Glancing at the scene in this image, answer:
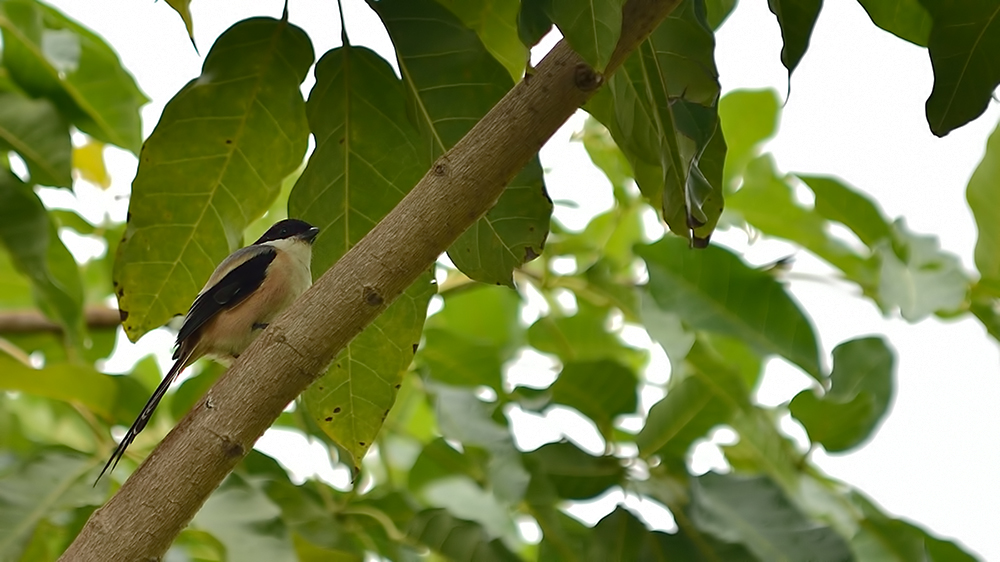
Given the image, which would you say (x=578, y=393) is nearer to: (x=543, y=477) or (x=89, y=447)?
(x=543, y=477)

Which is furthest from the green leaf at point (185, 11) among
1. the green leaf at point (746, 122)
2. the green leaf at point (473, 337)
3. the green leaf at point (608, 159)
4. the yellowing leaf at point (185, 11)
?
the green leaf at point (746, 122)

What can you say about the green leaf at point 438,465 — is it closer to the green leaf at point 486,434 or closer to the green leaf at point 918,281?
the green leaf at point 486,434

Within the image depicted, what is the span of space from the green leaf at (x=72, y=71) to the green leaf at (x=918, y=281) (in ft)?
6.33

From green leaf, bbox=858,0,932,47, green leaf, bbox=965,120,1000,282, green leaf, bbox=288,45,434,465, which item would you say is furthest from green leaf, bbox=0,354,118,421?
green leaf, bbox=965,120,1000,282

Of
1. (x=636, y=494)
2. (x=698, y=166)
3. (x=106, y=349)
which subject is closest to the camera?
(x=698, y=166)

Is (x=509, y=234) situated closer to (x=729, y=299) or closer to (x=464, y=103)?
(x=464, y=103)

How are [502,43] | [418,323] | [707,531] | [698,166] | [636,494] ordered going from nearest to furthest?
[698,166], [418,323], [502,43], [707,531], [636,494]

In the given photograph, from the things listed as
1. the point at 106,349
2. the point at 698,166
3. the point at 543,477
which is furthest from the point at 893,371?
the point at 106,349

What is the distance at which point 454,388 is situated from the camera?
2.53 meters

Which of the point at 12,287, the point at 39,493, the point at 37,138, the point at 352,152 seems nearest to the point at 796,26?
the point at 352,152

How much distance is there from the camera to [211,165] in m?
1.64

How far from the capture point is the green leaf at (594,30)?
108cm

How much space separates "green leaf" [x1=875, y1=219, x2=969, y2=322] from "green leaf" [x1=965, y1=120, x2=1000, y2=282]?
0.23 ft

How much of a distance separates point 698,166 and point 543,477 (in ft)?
3.27
